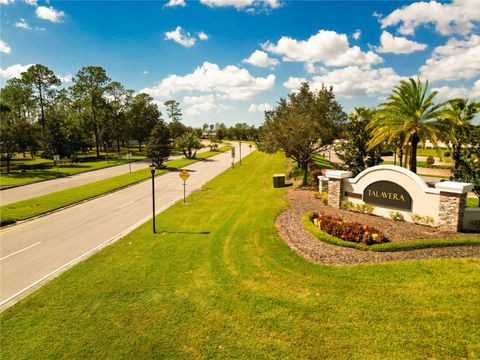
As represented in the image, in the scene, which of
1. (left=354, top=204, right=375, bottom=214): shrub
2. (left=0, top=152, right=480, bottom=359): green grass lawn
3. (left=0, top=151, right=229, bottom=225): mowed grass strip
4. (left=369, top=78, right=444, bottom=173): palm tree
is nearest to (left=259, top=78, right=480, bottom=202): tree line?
(left=369, top=78, right=444, bottom=173): palm tree

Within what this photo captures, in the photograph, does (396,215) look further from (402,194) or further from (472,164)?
(472,164)

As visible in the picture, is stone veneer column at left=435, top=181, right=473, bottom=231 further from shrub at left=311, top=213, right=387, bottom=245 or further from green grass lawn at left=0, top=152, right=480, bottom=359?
green grass lawn at left=0, top=152, right=480, bottom=359

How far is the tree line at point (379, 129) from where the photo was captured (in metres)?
20.2

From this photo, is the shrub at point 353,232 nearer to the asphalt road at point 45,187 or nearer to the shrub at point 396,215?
the shrub at point 396,215

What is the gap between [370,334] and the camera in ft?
27.1

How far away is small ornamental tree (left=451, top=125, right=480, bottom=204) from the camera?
17.3 metres

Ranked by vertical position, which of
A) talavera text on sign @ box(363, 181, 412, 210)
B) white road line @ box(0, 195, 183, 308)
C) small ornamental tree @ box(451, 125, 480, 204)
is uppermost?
small ornamental tree @ box(451, 125, 480, 204)

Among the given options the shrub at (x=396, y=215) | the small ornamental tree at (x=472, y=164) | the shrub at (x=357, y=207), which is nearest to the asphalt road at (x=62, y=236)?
the shrub at (x=357, y=207)

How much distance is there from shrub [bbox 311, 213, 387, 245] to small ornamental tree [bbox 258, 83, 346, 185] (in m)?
13.6

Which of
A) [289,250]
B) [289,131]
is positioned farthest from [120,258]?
[289,131]

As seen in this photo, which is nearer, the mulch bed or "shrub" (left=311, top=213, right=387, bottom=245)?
the mulch bed

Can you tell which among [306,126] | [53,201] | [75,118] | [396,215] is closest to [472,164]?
[396,215]

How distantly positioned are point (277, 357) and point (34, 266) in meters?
12.4

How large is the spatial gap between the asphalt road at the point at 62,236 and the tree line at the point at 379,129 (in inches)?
526
